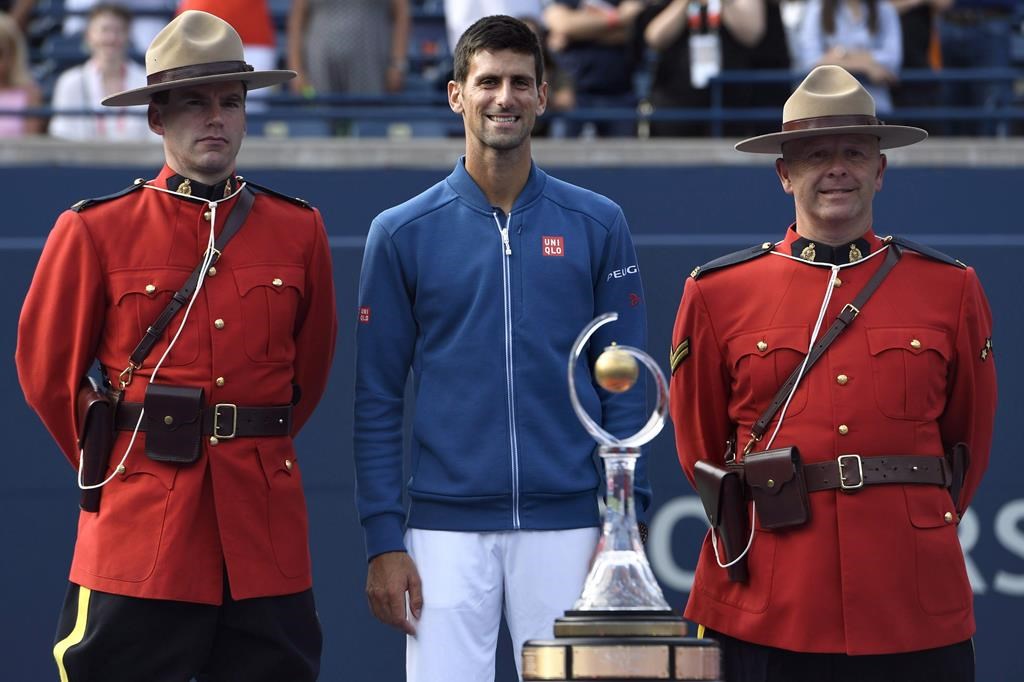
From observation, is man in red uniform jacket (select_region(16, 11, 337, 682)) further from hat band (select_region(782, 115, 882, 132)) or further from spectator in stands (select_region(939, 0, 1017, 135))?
spectator in stands (select_region(939, 0, 1017, 135))

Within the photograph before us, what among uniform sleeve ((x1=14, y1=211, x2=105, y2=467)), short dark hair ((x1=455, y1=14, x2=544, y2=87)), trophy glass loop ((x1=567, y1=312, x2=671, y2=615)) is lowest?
trophy glass loop ((x1=567, y1=312, x2=671, y2=615))

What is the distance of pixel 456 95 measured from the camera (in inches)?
199

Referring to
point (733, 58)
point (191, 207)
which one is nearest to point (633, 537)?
point (191, 207)

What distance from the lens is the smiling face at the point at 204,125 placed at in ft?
16.0

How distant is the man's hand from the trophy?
3.70ft

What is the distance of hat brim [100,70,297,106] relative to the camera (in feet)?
15.9

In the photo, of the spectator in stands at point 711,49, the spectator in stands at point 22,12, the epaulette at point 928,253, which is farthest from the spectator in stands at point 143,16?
the epaulette at point 928,253

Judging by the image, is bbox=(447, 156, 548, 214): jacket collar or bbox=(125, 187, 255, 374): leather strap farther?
bbox=(447, 156, 548, 214): jacket collar

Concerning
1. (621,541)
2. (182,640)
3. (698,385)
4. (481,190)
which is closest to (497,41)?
(481,190)

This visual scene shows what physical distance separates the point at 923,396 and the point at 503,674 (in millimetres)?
2643

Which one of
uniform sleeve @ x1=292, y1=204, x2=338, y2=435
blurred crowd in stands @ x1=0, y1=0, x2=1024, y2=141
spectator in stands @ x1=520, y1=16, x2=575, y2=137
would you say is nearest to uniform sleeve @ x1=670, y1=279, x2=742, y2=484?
uniform sleeve @ x1=292, y1=204, x2=338, y2=435

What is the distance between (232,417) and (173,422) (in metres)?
0.16

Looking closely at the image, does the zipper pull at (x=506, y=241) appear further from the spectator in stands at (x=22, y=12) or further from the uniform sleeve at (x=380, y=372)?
the spectator in stands at (x=22, y=12)

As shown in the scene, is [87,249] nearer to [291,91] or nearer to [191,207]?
[191,207]
